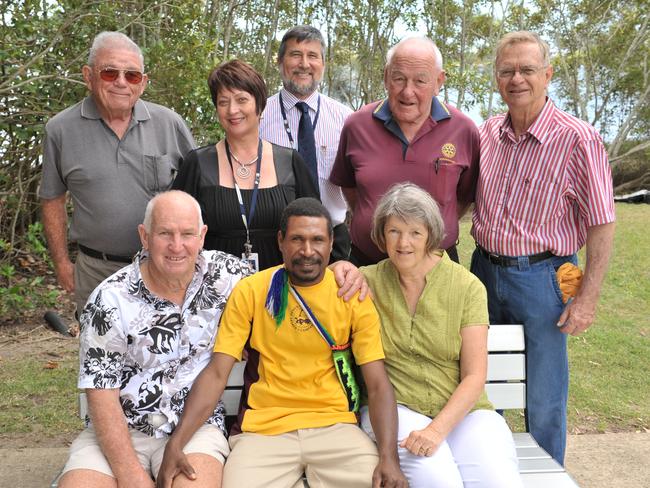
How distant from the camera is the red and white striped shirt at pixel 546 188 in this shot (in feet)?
10.8

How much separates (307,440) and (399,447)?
0.40m

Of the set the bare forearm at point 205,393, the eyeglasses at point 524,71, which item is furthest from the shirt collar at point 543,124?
the bare forearm at point 205,393

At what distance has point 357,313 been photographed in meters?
3.07

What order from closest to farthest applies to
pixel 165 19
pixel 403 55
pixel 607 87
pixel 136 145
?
pixel 403 55 < pixel 136 145 < pixel 165 19 < pixel 607 87

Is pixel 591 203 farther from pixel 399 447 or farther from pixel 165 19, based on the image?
pixel 165 19

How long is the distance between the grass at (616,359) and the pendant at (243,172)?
3.05 metres

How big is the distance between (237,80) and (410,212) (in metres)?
1.14

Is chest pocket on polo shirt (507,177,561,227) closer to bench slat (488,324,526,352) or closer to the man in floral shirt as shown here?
bench slat (488,324,526,352)

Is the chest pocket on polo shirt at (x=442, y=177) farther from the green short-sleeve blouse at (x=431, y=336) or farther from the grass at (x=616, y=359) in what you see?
the grass at (x=616, y=359)

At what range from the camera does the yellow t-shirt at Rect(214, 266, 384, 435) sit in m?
3.03

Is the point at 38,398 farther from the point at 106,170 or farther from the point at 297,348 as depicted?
the point at 297,348

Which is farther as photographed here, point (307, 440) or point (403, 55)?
point (403, 55)

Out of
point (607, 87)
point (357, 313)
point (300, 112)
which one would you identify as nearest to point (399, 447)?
point (357, 313)

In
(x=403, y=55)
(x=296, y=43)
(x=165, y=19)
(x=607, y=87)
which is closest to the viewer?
(x=403, y=55)
